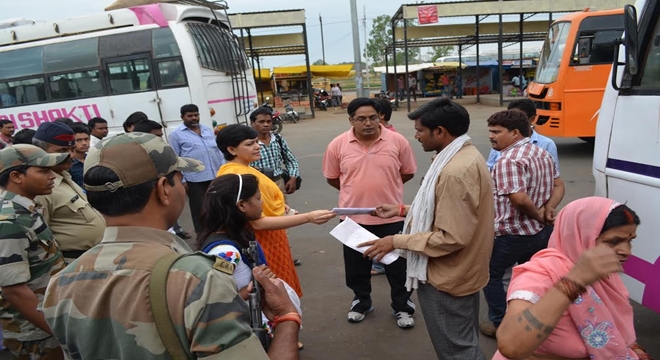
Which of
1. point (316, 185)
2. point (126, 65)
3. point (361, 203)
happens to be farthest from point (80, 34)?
point (361, 203)

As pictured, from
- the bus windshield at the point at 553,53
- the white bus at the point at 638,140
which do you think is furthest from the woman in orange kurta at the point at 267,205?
the bus windshield at the point at 553,53

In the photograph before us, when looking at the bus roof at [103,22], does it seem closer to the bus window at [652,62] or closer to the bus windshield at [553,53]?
the bus windshield at [553,53]

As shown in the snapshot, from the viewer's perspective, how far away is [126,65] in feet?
25.9

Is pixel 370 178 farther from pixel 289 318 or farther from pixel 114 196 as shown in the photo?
pixel 114 196

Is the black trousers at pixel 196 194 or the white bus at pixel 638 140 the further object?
the black trousers at pixel 196 194

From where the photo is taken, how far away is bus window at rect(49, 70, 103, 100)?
26.4 ft

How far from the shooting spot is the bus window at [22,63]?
8.11 meters

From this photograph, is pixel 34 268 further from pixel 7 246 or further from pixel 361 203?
pixel 361 203

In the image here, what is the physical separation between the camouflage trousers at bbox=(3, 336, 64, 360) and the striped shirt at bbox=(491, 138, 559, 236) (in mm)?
2606

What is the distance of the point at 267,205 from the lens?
2.67m

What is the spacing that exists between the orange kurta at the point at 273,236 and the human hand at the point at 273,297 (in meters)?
0.99

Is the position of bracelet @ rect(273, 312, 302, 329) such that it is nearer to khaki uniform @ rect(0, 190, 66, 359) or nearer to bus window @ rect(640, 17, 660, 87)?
khaki uniform @ rect(0, 190, 66, 359)

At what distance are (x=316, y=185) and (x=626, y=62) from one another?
237 inches

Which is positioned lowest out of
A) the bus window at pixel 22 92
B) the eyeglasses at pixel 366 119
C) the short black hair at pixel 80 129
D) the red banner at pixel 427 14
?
the eyeglasses at pixel 366 119
